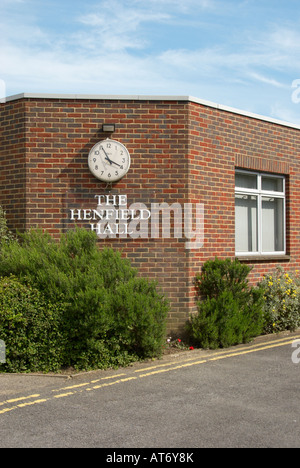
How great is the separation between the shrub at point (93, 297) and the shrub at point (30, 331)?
136mm

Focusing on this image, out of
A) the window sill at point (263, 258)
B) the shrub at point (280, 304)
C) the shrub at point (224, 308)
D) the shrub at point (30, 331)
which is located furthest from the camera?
the window sill at point (263, 258)

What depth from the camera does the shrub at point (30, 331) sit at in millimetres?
6863

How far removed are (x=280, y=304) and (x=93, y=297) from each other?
4353 mm

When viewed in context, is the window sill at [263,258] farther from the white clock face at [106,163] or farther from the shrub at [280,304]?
the white clock face at [106,163]

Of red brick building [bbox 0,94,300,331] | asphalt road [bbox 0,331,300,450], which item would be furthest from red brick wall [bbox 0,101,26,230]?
asphalt road [bbox 0,331,300,450]

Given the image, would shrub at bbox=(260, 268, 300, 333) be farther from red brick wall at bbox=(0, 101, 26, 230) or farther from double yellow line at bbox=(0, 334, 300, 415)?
red brick wall at bbox=(0, 101, 26, 230)

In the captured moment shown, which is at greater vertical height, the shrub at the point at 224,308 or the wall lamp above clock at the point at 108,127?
the wall lamp above clock at the point at 108,127

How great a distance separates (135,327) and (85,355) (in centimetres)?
83

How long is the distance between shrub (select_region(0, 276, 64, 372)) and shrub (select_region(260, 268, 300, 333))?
13.9ft

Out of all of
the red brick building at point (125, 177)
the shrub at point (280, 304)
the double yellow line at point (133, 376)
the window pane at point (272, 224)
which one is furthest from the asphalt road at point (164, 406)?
the window pane at point (272, 224)

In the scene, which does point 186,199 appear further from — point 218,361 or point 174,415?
point 174,415

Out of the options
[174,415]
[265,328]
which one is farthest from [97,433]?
[265,328]

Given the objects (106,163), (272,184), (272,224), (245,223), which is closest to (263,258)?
(245,223)

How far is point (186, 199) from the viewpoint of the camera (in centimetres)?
909
